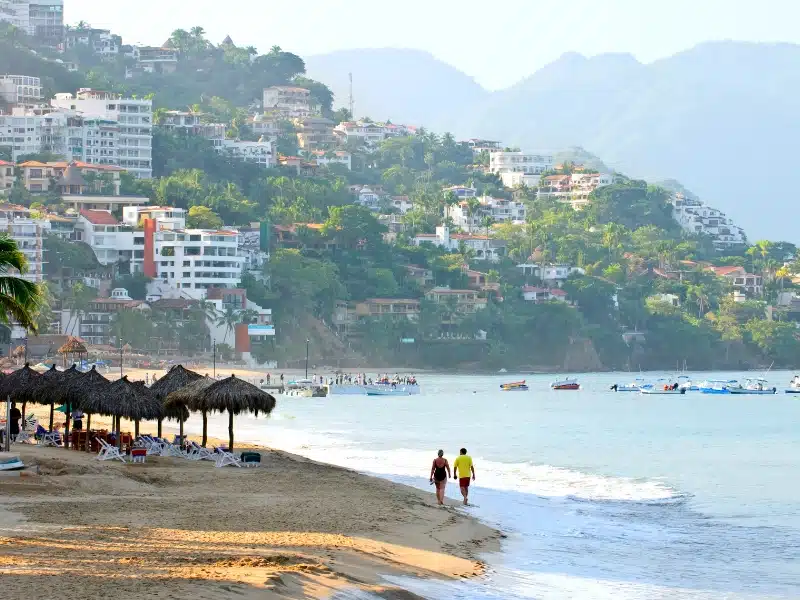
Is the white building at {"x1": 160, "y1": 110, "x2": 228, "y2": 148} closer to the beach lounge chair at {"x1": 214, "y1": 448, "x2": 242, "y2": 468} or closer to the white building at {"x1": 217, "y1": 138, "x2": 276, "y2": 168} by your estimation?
the white building at {"x1": 217, "y1": 138, "x2": 276, "y2": 168}

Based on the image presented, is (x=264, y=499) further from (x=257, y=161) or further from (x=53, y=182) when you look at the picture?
(x=257, y=161)

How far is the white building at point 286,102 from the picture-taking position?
18912 cm

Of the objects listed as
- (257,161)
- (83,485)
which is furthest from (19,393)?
(257,161)

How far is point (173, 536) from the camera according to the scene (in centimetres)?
1769

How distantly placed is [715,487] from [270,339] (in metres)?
76.1

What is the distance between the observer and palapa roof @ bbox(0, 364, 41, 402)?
3169cm

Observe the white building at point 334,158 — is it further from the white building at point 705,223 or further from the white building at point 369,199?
the white building at point 705,223

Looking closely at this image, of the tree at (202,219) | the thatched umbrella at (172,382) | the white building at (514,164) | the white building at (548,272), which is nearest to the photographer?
the thatched umbrella at (172,382)

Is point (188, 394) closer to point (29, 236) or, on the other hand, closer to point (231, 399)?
point (231, 399)

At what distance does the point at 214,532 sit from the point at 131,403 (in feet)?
34.3

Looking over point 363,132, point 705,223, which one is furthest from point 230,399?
point 363,132

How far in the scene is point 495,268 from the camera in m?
140

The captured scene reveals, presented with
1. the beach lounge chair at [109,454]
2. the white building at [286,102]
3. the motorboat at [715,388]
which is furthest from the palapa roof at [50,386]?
the white building at [286,102]

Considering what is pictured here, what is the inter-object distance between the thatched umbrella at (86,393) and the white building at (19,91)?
378 ft
